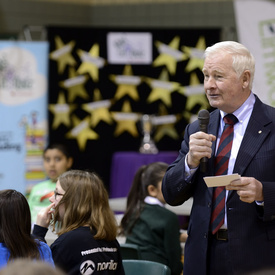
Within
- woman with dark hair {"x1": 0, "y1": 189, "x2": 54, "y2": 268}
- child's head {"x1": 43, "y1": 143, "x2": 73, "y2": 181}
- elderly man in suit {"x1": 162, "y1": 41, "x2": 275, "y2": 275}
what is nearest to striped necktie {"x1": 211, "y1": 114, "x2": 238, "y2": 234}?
elderly man in suit {"x1": 162, "y1": 41, "x2": 275, "y2": 275}

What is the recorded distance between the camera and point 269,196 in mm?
2428

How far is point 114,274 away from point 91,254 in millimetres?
185

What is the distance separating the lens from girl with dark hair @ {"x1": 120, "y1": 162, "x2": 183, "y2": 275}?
4.03 metres

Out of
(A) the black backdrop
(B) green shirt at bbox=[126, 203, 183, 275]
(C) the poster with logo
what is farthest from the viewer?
(A) the black backdrop

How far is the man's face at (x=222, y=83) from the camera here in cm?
255

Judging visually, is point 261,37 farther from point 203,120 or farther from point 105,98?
point 203,120

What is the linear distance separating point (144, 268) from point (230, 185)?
1.02m

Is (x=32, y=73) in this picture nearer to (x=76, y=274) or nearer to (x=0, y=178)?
(x=0, y=178)

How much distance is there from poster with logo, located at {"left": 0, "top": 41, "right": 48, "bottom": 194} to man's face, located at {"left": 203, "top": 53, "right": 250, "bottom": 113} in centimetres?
480

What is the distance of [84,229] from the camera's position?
2.95 m

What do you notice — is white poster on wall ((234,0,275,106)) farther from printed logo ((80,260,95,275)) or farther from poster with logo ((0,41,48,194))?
printed logo ((80,260,95,275))

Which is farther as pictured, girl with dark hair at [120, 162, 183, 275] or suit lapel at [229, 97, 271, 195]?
girl with dark hair at [120, 162, 183, 275]

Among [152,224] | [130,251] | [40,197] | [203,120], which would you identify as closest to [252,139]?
[203,120]

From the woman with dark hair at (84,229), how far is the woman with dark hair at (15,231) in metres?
0.19
